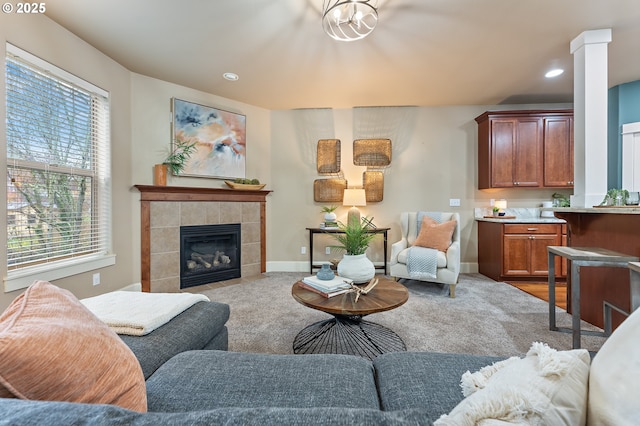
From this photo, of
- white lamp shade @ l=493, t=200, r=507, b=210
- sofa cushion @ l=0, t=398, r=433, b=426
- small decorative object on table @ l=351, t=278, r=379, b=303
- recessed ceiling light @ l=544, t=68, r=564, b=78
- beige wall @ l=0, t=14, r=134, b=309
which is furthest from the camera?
white lamp shade @ l=493, t=200, r=507, b=210

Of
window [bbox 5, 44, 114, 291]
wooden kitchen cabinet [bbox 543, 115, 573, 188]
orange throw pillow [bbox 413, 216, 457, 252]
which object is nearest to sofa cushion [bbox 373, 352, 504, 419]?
orange throw pillow [bbox 413, 216, 457, 252]

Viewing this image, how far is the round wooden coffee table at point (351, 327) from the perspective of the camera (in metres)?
1.63

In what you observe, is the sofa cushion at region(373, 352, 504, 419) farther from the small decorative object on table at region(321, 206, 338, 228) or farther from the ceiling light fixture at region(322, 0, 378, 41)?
the small decorative object on table at region(321, 206, 338, 228)

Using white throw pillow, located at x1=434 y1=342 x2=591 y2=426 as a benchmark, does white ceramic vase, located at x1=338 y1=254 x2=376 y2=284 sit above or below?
below

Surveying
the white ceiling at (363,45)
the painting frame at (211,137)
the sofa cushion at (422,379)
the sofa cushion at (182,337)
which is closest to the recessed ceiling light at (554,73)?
the white ceiling at (363,45)

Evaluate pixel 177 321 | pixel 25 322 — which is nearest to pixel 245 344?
pixel 177 321

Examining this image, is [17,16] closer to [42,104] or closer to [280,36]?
[42,104]

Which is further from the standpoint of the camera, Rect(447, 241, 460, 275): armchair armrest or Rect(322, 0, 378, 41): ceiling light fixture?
Rect(447, 241, 460, 275): armchair armrest

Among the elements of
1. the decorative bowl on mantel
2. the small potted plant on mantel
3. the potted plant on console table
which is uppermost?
the small potted plant on mantel

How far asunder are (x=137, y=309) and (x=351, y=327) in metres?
1.44

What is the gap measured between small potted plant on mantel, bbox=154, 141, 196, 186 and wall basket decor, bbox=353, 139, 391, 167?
236cm

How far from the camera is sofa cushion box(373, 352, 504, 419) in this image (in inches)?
29.1

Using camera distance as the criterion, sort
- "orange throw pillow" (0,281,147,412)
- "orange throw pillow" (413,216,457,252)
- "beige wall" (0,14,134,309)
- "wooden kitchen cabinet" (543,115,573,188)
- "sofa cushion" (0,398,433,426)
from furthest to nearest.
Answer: "wooden kitchen cabinet" (543,115,573,188), "orange throw pillow" (413,216,457,252), "beige wall" (0,14,134,309), "orange throw pillow" (0,281,147,412), "sofa cushion" (0,398,433,426)

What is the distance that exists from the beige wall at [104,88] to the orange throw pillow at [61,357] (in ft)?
6.62
